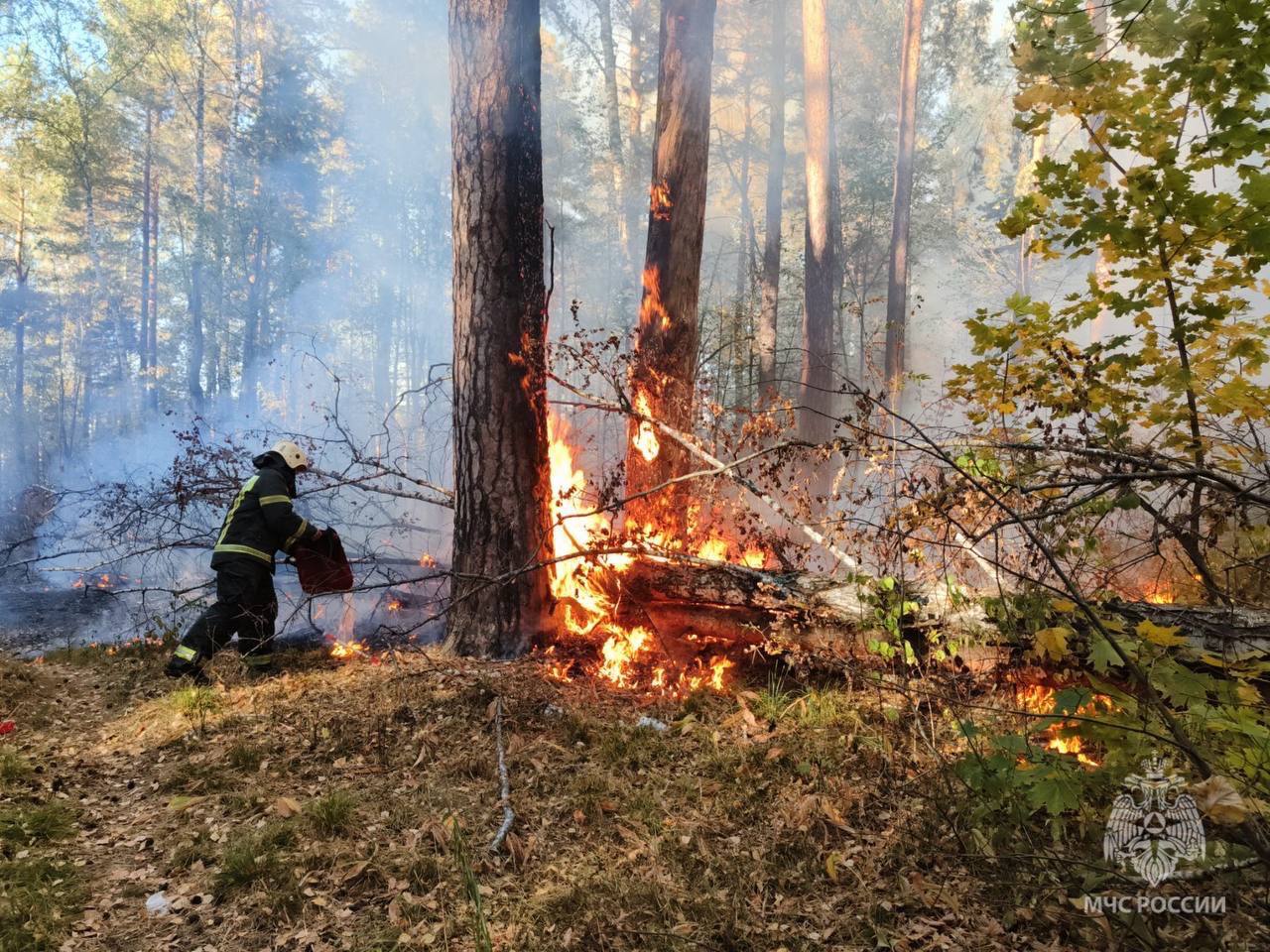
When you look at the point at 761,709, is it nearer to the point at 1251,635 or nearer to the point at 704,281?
the point at 1251,635

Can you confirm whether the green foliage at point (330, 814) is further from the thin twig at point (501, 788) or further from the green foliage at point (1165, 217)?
the green foliage at point (1165, 217)

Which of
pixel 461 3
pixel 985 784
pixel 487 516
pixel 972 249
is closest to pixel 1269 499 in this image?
pixel 985 784

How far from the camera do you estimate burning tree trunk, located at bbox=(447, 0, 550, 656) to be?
5.82 m

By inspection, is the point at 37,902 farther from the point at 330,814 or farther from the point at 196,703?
the point at 196,703

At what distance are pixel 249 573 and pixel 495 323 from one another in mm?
3302

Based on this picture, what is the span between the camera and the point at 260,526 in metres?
6.29

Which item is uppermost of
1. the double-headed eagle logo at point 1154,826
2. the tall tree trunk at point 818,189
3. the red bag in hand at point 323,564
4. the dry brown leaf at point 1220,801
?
the tall tree trunk at point 818,189

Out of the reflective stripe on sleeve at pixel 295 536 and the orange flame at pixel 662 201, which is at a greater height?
the orange flame at pixel 662 201

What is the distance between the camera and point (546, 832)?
135 inches

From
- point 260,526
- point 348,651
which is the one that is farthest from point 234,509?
point 348,651

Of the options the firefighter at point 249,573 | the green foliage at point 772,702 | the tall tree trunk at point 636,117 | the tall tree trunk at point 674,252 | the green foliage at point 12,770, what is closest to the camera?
the green foliage at point 12,770

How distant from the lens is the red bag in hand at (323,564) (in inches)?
252

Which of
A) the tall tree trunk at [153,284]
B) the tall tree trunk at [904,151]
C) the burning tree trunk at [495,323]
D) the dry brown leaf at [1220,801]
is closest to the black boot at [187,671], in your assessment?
the burning tree trunk at [495,323]

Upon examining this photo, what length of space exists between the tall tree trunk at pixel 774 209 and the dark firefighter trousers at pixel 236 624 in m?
10.5
